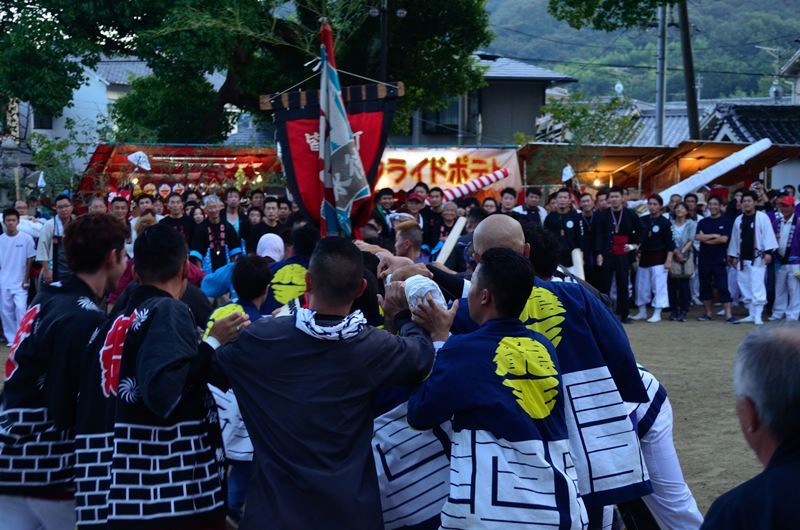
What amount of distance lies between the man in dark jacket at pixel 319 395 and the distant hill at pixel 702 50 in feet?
226

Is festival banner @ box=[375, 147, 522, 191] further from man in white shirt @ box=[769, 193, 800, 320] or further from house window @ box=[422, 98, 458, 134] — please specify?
house window @ box=[422, 98, 458, 134]

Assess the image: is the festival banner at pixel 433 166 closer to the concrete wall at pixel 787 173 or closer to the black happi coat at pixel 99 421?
the concrete wall at pixel 787 173

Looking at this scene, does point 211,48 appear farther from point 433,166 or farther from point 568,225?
point 568,225

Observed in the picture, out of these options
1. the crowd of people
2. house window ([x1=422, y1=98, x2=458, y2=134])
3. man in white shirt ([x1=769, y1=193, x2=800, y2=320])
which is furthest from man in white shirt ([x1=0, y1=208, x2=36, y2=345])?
house window ([x1=422, y1=98, x2=458, y2=134])

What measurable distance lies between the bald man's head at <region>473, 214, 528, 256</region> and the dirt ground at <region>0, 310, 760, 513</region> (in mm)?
2723

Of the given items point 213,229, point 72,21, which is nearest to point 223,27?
point 72,21

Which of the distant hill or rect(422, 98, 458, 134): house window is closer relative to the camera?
rect(422, 98, 458, 134): house window

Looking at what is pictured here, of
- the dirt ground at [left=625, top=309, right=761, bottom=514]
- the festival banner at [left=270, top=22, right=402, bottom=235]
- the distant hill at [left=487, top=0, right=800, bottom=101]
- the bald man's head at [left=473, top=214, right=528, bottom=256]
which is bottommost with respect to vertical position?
the dirt ground at [left=625, top=309, right=761, bottom=514]

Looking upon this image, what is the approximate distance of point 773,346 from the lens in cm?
198

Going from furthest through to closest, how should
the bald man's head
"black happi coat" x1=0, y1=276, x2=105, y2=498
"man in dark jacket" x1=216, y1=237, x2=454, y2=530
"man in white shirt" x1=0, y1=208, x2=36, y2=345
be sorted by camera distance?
"man in white shirt" x1=0, y1=208, x2=36, y2=345, the bald man's head, "black happi coat" x1=0, y1=276, x2=105, y2=498, "man in dark jacket" x1=216, y1=237, x2=454, y2=530

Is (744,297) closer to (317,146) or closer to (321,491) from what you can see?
(317,146)

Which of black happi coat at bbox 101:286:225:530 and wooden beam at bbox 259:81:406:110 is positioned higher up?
wooden beam at bbox 259:81:406:110

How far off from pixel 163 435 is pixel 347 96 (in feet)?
13.4

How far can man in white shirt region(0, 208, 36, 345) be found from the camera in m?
13.0
